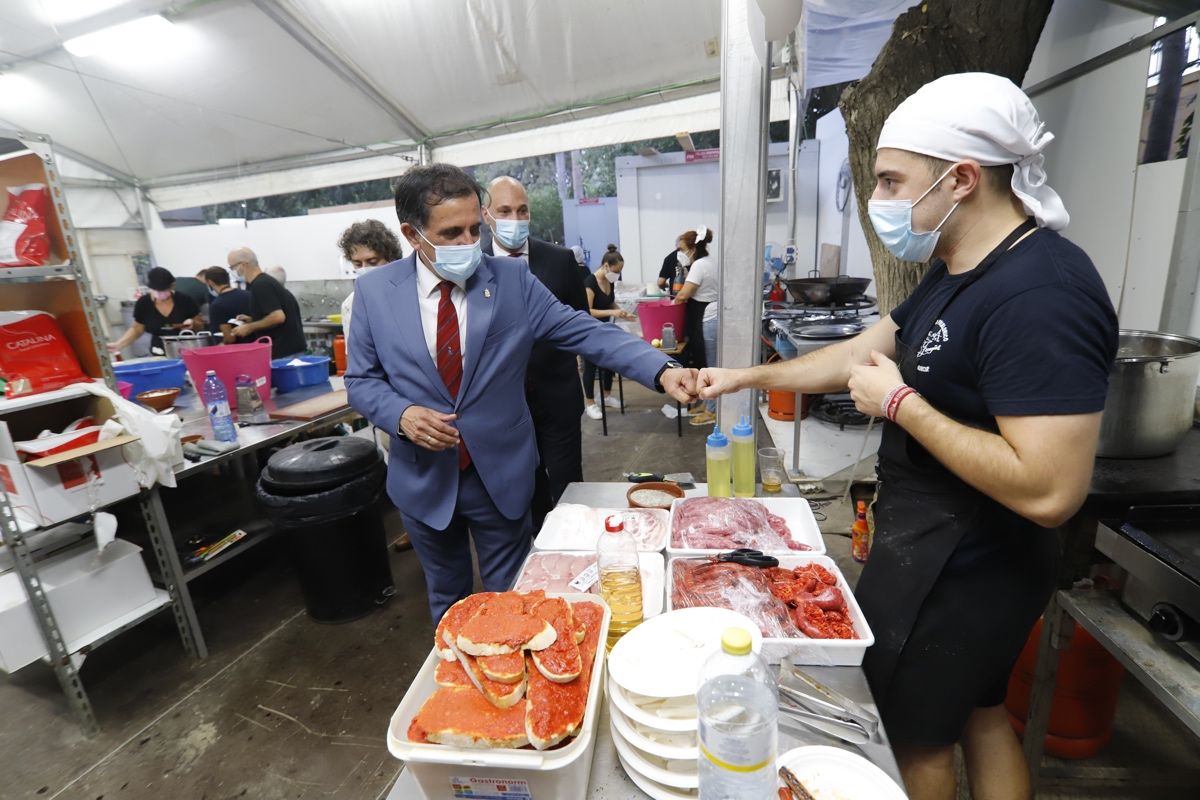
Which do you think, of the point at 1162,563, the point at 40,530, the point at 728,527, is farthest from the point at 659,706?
the point at 40,530

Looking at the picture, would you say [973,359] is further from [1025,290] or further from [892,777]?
[892,777]

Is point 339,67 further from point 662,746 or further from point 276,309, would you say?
point 662,746

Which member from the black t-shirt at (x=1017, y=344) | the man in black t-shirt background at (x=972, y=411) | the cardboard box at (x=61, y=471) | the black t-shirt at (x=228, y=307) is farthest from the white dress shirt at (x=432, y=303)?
the black t-shirt at (x=228, y=307)

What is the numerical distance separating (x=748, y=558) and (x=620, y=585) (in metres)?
0.37

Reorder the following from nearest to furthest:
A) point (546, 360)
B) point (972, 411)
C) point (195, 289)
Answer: point (972, 411)
point (546, 360)
point (195, 289)

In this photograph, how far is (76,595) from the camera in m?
2.55

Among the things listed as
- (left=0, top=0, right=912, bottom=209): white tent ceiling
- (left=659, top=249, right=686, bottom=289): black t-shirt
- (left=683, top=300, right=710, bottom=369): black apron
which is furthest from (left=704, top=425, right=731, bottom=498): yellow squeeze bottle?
(left=659, top=249, right=686, bottom=289): black t-shirt

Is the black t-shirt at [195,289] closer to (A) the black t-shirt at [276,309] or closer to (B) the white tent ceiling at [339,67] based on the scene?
(B) the white tent ceiling at [339,67]

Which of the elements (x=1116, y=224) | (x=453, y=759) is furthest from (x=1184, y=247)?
(x=453, y=759)

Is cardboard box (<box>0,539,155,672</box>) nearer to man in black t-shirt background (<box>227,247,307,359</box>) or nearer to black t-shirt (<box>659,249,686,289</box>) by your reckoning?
man in black t-shirt background (<box>227,247,307,359</box>)

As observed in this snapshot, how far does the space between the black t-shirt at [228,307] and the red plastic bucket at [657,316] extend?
3.94 m

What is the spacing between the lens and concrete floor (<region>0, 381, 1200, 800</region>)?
7.54 feet

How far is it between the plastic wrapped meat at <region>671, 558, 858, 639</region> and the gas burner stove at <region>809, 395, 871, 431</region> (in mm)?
4368

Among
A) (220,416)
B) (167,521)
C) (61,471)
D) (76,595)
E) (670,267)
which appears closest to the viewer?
(61,471)
